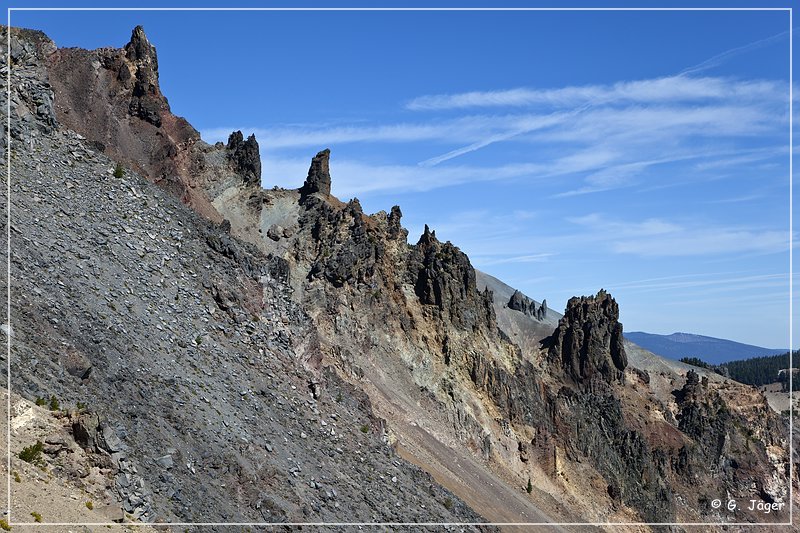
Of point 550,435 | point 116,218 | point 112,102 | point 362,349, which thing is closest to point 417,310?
point 362,349

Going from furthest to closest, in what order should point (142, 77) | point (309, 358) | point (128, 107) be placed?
point (142, 77) < point (128, 107) < point (309, 358)

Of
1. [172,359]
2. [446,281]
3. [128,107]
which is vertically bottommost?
[172,359]

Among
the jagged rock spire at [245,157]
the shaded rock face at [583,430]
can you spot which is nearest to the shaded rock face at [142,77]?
the jagged rock spire at [245,157]

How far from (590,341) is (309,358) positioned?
2512 inches

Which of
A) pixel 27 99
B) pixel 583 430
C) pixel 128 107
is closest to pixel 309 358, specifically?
pixel 27 99

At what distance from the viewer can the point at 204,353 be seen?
1441 inches

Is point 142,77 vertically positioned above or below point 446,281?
above

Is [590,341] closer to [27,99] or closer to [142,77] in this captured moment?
[142,77]

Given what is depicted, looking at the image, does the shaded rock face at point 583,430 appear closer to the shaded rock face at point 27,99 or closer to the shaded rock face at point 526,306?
the shaded rock face at point 526,306

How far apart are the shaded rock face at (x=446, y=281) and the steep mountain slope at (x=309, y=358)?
222 millimetres

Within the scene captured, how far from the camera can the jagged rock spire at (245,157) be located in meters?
76.0

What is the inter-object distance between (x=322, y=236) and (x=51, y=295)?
42.4 m

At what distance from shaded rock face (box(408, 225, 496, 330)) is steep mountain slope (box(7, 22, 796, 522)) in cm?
22

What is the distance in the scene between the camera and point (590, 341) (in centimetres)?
10119
